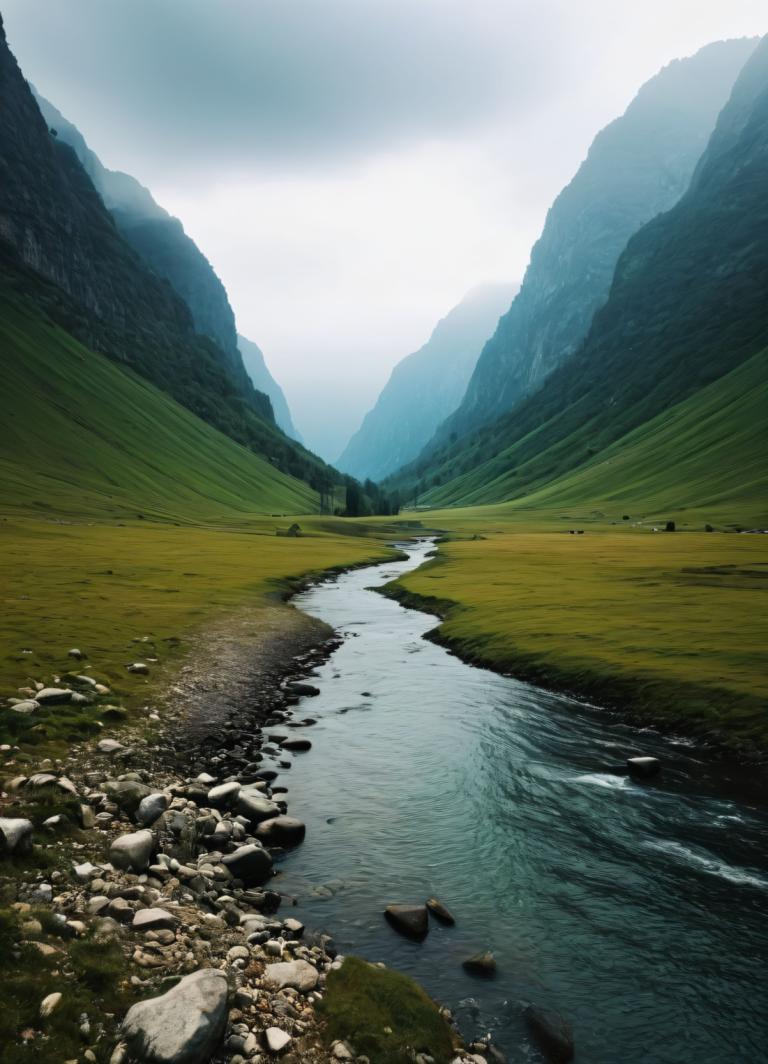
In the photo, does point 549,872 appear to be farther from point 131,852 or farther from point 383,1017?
point 131,852

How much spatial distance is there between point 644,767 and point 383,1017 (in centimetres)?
1586

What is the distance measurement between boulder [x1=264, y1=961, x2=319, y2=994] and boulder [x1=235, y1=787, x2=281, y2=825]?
23.0 feet

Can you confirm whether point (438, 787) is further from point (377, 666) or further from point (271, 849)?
point (377, 666)

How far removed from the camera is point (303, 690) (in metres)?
34.2

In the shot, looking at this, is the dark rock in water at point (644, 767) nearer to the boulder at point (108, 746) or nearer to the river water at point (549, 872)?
the river water at point (549, 872)

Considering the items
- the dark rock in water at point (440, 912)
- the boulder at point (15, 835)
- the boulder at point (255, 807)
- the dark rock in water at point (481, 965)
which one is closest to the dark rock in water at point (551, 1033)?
the dark rock in water at point (481, 965)

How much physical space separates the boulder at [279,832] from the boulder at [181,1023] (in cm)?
771

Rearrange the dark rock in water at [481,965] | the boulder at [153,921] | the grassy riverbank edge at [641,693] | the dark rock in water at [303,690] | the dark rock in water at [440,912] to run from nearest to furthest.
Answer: the boulder at [153,921] → the dark rock in water at [481,965] → the dark rock in water at [440,912] → the grassy riverbank edge at [641,693] → the dark rock in water at [303,690]

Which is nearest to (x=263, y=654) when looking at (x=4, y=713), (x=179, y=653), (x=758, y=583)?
(x=179, y=653)

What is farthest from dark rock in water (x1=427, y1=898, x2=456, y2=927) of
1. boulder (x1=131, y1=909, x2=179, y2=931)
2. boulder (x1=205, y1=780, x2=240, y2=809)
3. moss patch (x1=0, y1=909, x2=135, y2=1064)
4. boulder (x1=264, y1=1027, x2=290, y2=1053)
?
moss patch (x1=0, y1=909, x2=135, y2=1064)

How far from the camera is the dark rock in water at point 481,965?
1309 cm

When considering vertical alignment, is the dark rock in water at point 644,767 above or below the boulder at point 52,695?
below

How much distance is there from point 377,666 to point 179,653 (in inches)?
486

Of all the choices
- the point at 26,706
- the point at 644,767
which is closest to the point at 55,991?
the point at 26,706
